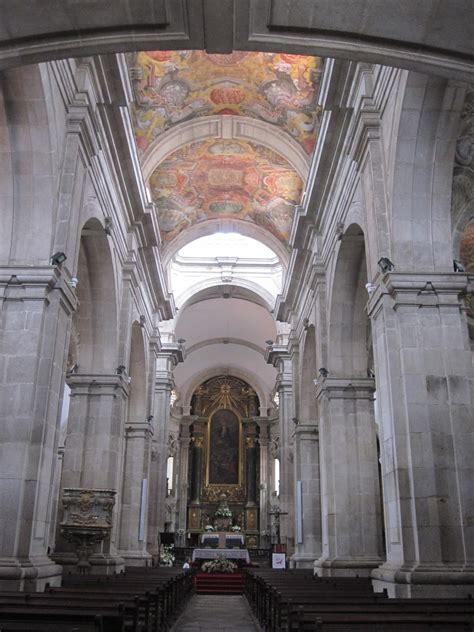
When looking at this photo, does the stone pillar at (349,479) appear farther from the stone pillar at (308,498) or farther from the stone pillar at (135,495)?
the stone pillar at (135,495)

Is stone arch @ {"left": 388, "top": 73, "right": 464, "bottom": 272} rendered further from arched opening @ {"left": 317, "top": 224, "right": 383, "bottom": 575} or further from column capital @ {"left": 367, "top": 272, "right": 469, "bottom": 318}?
arched opening @ {"left": 317, "top": 224, "right": 383, "bottom": 575}

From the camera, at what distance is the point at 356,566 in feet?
39.4

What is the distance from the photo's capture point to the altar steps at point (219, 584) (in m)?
18.0

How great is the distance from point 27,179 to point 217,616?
810 cm

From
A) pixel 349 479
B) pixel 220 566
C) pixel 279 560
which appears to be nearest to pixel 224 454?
pixel 220 566

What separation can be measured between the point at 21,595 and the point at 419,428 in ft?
15.8

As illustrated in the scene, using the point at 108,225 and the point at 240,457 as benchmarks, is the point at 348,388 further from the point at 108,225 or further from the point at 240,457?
the point at 240,457

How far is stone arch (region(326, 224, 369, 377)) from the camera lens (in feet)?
44.0

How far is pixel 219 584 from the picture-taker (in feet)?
60.8

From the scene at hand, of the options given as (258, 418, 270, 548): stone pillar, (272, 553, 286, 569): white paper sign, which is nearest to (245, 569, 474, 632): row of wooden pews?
(272, 553, 286, 569): white paper sign

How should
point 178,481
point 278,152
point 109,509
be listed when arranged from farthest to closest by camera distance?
point 178,481, point 278,152, point 109,509

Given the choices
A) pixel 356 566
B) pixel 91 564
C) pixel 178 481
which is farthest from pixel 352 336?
pixel 178 481

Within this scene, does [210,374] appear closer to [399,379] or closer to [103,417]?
[103,417]

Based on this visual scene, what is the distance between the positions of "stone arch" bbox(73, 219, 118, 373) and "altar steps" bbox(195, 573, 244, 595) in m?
7.70
